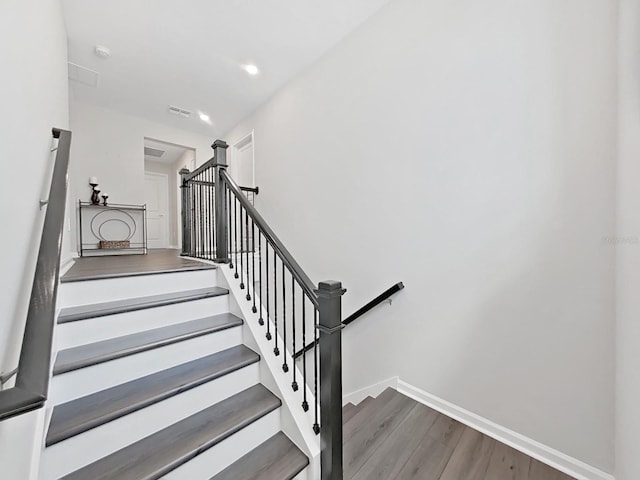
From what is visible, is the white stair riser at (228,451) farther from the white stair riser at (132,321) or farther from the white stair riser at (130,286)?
the white stair riser at (130,286)

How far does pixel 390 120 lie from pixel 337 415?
217cm

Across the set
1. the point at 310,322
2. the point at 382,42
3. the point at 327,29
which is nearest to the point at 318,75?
the point at 327,29

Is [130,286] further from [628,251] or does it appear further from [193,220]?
[628,251]

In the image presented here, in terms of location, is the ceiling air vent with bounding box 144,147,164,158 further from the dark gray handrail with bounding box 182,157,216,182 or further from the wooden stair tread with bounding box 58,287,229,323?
the wooden stair tread with bounding box 58,287,229,323

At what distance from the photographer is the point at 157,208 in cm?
648

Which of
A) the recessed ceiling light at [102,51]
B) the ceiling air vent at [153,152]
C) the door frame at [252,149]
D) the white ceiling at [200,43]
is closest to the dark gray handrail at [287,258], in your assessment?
the white ceiling at [200,43]

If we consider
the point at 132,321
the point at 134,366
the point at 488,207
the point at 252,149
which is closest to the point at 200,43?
the point at 252,149

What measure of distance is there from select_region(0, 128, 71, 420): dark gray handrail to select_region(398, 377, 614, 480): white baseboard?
6.94 feet

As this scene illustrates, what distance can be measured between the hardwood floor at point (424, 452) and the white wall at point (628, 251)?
1.46 feet

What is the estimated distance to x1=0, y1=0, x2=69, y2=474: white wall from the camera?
80 centimetres

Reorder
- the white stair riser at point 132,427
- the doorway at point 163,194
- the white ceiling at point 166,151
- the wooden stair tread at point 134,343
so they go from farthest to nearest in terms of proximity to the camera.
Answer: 1. the doorway at point 163,194
2. the white ceiling at point 166,151
3. the wooden stair tread at point 134,343
4. the white stair riser at point 132,427

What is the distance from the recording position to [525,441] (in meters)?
1.52

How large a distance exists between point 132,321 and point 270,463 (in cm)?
115

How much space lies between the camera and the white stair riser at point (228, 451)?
118 centimetres
